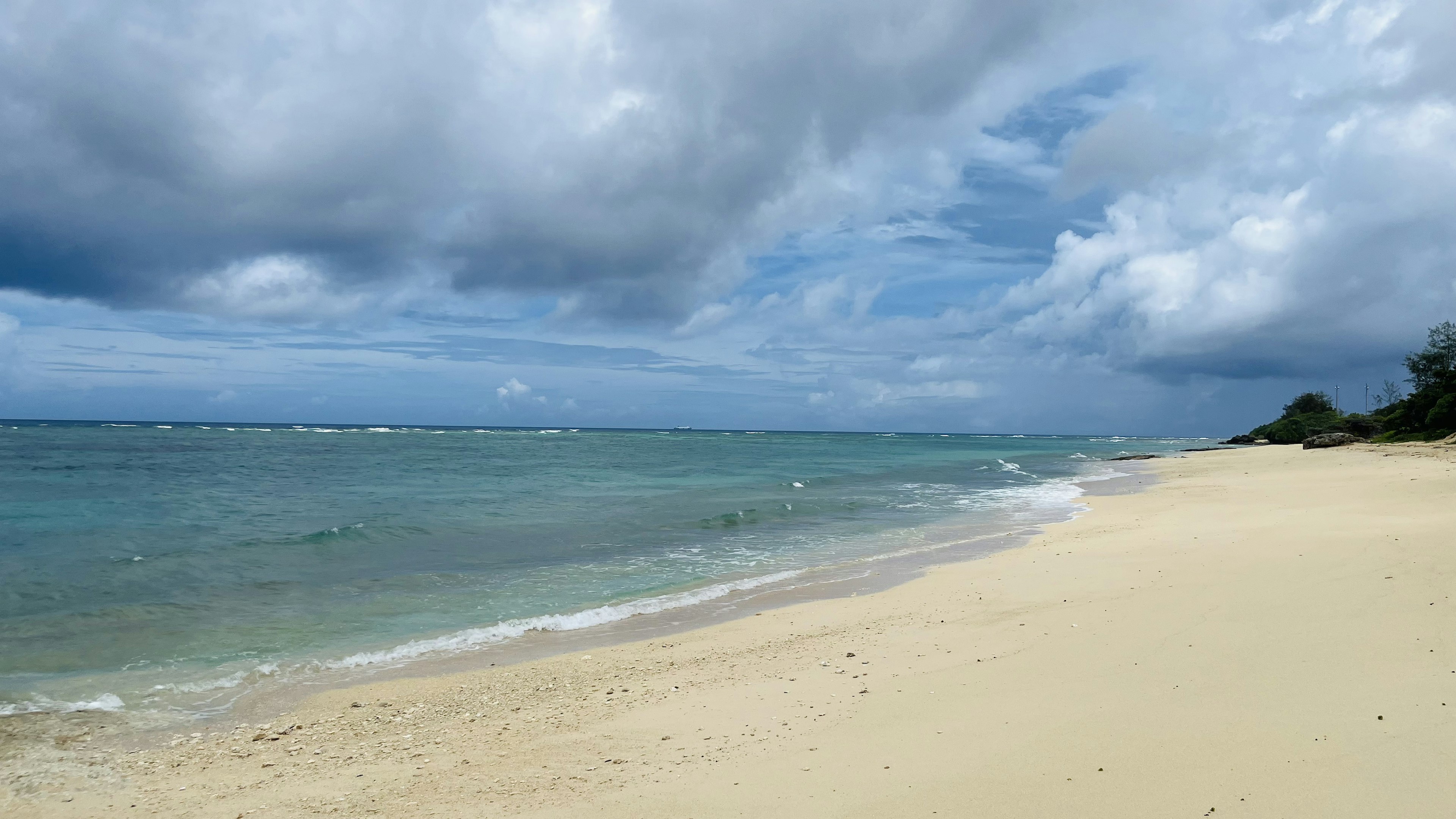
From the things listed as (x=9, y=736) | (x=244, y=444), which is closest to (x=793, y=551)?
(x=9, y=736)

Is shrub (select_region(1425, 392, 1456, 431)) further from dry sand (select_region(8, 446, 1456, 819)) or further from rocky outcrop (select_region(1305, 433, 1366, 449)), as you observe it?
dry sand (select_region(8, 446, 1456, 819))

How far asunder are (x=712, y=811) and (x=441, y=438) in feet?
326

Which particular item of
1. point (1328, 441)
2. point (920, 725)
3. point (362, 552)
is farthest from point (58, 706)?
point (1328, 441)

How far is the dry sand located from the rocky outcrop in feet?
164

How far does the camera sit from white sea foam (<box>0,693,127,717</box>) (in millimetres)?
6547

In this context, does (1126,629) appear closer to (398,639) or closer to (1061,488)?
(398,639)

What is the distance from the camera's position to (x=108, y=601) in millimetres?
10500

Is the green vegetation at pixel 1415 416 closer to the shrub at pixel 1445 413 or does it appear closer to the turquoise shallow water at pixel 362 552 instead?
the shrub at pixel 1445 413

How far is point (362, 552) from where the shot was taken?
48.3 ft

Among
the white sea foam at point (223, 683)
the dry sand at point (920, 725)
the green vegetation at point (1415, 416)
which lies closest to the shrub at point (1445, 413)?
the green vegetation at point (1415, 416)

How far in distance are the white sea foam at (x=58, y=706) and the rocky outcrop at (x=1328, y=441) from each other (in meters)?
60.1

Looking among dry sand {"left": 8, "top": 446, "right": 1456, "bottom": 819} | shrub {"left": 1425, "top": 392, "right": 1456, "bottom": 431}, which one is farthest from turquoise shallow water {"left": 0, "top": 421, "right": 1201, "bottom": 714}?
shrub {"left": 1425, "top": 392, "right": 1456, "bottom": 431}

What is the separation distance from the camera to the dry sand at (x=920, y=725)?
13.5ft

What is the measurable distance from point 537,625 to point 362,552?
23.6ft
